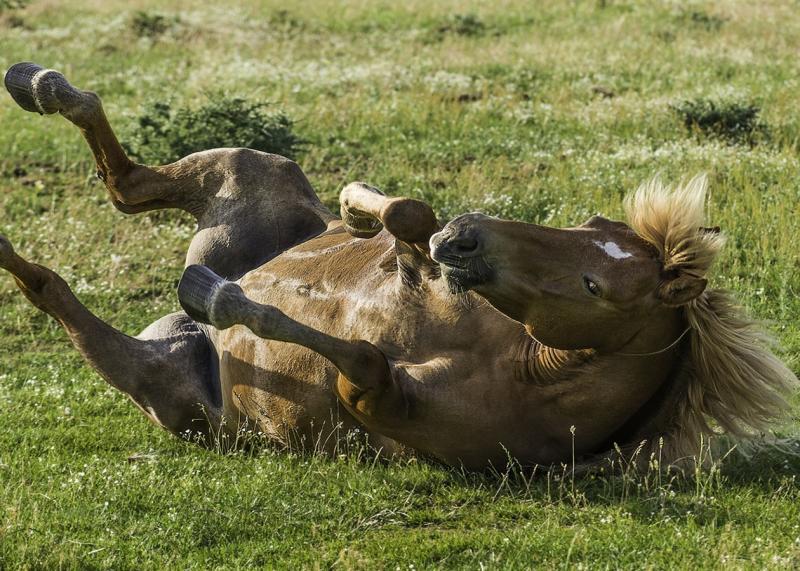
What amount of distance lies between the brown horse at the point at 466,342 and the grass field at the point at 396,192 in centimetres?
27

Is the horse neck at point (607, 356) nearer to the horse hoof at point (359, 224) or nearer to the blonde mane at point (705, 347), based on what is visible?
the blonde mane at point (705, 347)

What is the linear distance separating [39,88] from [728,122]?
7948 millimetres

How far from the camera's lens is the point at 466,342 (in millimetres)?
5703

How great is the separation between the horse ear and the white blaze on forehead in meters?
0.22

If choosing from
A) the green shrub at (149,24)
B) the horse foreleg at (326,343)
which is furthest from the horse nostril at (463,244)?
the green shrub at (149,24)

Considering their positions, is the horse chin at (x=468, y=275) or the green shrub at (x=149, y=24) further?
the green shrub at (x=149, y=24)

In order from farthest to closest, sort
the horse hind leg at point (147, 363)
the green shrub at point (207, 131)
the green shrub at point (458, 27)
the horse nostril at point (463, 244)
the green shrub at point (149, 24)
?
1. the green shrub at point (458, 27)
2. the green shrub at point (149, 24)
3. the green shrub at point (207, 131)
4. the horse hind leg at point (147, 363)
5. the horse nostril at point (463, 244)

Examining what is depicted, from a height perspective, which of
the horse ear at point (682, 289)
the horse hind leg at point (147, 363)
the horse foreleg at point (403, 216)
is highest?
the horse foreleg at point (403, 216)

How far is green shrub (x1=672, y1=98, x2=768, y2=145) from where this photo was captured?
497 inches

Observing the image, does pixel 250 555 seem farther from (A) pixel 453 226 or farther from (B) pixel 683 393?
(B) pixel 683 393

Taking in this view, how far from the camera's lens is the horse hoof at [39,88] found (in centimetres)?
761

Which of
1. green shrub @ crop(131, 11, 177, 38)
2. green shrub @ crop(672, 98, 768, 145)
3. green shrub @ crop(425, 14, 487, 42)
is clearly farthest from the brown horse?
green shrub @ crop(131, 11, 177, 38)

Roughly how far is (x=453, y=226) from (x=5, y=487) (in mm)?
2818

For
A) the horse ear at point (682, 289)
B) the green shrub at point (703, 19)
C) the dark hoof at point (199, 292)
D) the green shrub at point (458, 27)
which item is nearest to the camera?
the horse ear at point (682, 289)
